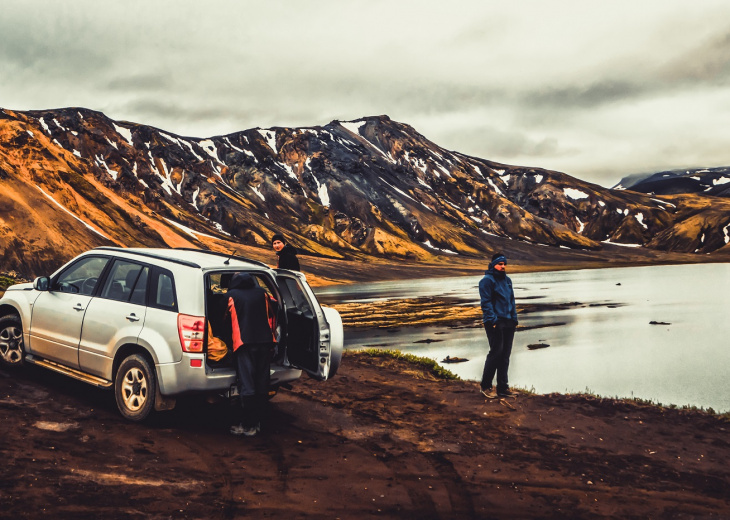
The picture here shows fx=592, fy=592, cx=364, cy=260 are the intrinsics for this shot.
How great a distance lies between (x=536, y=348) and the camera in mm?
33688

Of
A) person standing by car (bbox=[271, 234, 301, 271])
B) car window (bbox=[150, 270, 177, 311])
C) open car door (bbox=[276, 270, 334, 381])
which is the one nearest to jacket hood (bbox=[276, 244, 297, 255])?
person standing by car (bbox=[271, 234, 301, 271])

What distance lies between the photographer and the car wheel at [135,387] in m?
7.50

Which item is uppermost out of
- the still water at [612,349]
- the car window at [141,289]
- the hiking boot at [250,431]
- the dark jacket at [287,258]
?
the dark jacket at [287,258]

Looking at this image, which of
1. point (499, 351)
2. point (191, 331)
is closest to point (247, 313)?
point (191, 331)

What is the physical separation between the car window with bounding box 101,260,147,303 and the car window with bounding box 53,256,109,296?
0.21 metres

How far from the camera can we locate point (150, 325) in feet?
24.8

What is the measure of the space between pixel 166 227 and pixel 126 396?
156491 millimetres

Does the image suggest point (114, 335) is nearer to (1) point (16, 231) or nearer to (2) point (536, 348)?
(2) point (536, 348)

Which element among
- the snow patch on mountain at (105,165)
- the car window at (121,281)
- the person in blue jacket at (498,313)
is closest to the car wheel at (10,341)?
the car window at (121,281)

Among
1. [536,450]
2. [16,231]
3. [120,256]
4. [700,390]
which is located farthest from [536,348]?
[16,231]

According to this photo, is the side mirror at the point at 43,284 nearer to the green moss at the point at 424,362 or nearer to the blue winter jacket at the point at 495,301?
the blue winter jacket at the point at 495,301

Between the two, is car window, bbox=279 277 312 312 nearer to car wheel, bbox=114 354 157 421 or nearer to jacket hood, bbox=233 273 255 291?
jacket hood, bbox=233 273 255 291

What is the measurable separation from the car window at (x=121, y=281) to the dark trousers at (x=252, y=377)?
1676 millimetres

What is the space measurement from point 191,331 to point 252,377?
99 cm
